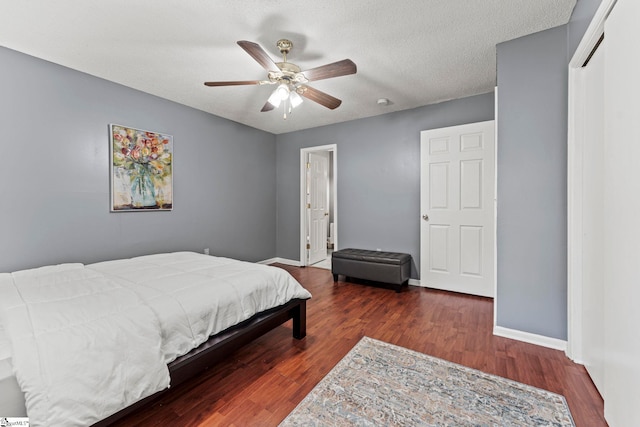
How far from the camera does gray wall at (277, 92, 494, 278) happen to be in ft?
12.1

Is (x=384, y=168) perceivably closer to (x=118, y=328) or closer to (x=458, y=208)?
(x=458, y=208)

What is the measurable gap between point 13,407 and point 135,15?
2365 millimetres

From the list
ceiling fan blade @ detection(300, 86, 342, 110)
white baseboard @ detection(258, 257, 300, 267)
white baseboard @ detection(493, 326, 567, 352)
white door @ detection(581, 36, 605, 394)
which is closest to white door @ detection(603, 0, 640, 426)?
white door @ detection(581, 36, 605, 394)

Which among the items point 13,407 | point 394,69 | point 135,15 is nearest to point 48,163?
point 135,15

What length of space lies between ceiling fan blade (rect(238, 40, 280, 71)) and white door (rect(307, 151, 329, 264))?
9.70 feet

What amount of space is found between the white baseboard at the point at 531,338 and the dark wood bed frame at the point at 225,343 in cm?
170

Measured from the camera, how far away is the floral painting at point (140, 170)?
3.01 m

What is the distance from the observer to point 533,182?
7.23 feet

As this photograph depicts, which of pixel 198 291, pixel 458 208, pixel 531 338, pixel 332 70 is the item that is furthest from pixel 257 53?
pixel 531 338

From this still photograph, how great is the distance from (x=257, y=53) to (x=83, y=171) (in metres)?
2.32

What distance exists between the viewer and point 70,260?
8.95 ft

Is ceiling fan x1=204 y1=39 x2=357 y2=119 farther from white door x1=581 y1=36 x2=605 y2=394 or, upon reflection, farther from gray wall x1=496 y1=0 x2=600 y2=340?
white door x1=581 y1=36 x2=605 y2=394

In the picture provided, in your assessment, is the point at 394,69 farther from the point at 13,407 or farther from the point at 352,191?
the point at 13,407

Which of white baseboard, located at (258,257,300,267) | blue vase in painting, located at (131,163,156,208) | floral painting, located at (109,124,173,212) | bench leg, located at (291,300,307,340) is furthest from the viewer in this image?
white baseboard, located at (258,257,300,267)
